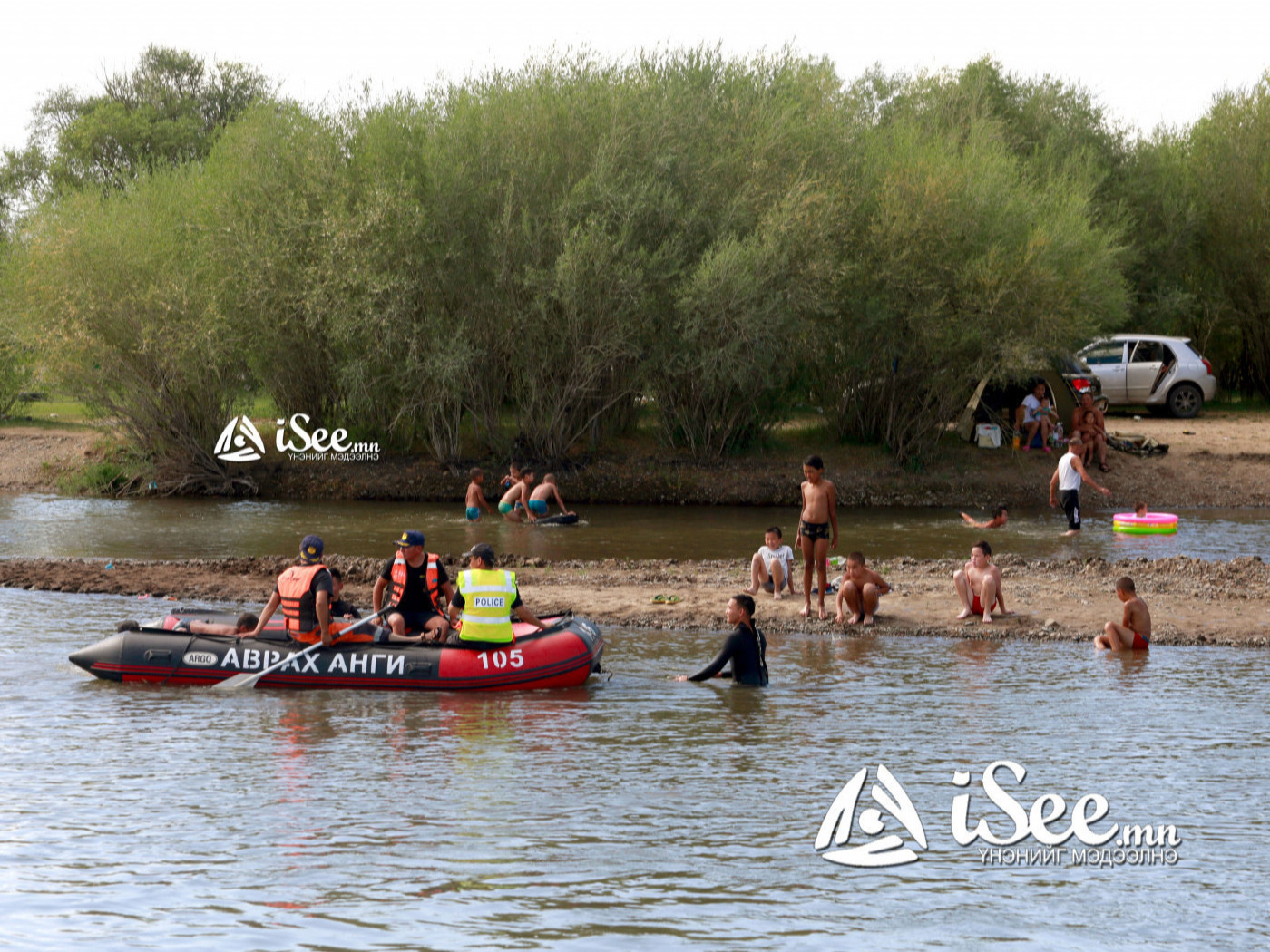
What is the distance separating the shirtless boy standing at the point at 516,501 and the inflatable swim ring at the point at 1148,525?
1042 centimetres

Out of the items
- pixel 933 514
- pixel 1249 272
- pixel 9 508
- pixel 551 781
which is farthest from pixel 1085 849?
pixel 1249 272

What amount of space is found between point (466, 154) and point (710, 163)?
507 centimetres

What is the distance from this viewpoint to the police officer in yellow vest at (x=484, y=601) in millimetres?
12109

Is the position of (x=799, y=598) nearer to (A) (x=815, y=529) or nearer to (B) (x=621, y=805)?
(A) (x=815, y=529)

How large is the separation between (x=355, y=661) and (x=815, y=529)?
214 inches

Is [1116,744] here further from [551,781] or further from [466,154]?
[466,154]

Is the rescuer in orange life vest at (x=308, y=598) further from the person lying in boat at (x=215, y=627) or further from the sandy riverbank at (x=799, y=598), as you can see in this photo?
the sandy riverbank at (x=799, y=598)

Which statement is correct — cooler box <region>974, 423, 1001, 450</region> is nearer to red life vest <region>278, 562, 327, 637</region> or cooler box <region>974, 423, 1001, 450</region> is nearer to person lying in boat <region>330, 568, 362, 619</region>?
person lying in boat <region>330, 568, 362, 619</region>

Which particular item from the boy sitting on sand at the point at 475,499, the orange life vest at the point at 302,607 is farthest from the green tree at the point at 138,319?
the orange life vest at the point at 302,607

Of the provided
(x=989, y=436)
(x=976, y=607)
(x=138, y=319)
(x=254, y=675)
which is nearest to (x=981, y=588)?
(x=976, y=607)

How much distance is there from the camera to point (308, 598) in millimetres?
12234

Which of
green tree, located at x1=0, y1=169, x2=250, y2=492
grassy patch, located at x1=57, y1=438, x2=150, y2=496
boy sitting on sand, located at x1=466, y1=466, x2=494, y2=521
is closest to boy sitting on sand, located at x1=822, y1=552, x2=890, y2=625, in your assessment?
boy sitting on sand, located at x1=466, y1=466, x2=494, y2=521

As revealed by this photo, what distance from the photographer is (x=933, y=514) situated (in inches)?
1005

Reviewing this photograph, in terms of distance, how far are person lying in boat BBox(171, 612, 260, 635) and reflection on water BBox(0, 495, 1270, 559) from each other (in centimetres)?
719
